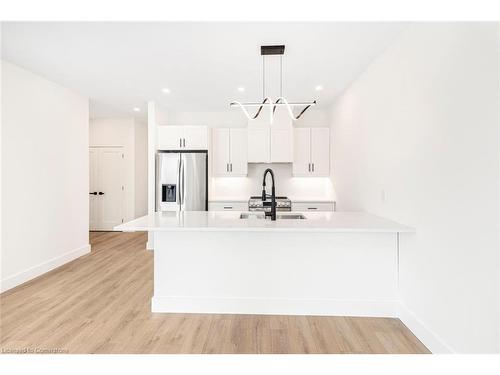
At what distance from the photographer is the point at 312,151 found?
5.21 meters

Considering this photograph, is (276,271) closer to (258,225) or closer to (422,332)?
(258,225)

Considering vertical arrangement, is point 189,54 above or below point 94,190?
above

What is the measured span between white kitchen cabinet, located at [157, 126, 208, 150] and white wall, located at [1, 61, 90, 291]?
1215 mm

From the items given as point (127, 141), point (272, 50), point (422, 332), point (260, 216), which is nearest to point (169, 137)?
point (127, 141)

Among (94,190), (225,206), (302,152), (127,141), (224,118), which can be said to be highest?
(224,118)

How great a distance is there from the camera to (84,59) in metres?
3.12

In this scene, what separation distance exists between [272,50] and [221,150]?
263 centimetres

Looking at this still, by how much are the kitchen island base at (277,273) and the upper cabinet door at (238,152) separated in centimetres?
273

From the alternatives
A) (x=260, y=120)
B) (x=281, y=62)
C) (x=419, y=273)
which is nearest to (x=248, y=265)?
(x=419, y=273)

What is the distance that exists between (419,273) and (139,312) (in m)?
2.45

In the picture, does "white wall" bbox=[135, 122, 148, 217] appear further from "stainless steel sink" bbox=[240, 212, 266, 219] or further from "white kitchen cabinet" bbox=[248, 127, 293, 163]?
"stainless steel sink" bbox=[240, 212, 266, 219]

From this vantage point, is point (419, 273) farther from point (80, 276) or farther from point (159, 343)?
point (80, 276)

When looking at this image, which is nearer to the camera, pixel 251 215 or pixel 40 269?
pixel 251 215

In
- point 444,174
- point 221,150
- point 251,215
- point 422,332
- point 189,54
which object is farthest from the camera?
point 221,150
